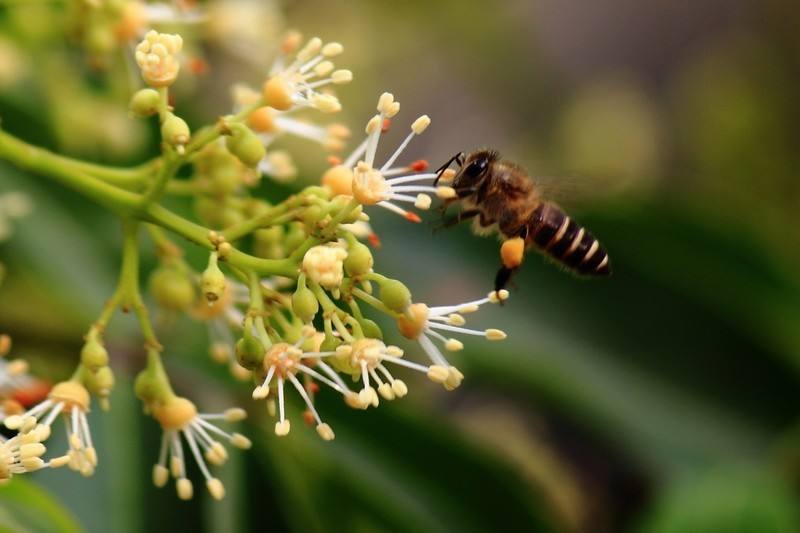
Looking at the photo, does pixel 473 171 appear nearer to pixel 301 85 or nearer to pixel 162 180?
pixel 301 85

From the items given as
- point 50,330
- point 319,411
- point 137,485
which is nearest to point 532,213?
point 319,411

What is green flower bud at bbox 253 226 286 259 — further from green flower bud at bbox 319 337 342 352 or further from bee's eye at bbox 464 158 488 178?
bee's eye at bbox 464 158 488 178

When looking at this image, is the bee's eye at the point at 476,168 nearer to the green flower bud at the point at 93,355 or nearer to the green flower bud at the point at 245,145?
the green flower bud at the point at 245,145

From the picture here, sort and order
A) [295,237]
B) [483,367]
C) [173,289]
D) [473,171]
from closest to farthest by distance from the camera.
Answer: [295,237]
[173,289]
[473,171]
[483,367]

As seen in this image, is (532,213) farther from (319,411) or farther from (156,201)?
(319,411)

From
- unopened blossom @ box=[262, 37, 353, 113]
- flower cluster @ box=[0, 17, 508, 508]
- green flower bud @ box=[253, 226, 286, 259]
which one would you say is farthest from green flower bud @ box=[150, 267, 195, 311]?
unopened blossom @ box=[262, 37, 353, 113]

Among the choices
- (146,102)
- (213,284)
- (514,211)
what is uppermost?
(514,211)

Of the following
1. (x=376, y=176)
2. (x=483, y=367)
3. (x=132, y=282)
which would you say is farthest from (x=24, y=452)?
(x=483, y=367)
